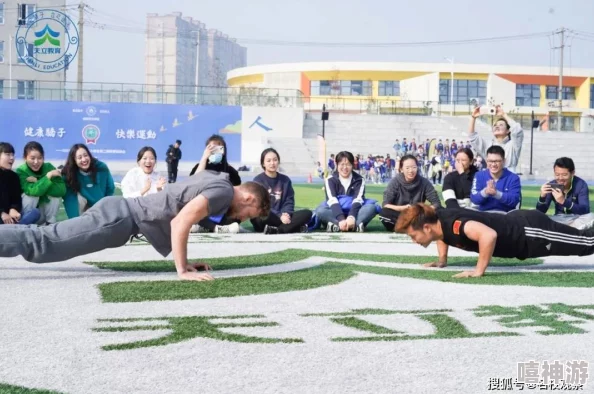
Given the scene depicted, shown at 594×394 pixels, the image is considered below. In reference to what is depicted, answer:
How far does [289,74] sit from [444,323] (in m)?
75.0

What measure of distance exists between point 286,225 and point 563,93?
71.0 metres

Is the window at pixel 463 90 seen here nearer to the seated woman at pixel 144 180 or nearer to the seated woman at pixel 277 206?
the seated woman at pixel 277 206

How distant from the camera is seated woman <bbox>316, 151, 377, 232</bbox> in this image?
12.4 meters

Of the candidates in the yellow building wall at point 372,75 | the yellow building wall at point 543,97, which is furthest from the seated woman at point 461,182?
the yellow building wall at point 543,97

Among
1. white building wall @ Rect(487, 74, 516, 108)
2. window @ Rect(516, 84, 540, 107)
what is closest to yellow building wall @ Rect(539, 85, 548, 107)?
window @ Rect(516, 84, 540, 107)

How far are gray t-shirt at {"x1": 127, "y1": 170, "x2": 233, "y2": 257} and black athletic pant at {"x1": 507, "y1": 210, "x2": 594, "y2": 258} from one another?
2587mm

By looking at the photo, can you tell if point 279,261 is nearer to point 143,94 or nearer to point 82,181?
point 82,181

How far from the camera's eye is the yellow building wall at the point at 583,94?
76.6m

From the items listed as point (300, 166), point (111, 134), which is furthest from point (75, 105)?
point (300, 166)

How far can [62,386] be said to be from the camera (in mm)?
3748

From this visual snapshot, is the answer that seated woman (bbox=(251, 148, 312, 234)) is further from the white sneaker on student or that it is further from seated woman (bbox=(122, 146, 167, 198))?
seated woman (bbox=(122, 146, 167, 198))

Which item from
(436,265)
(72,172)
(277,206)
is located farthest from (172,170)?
(436,265)

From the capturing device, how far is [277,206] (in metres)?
12.2

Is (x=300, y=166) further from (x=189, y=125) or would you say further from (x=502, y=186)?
(x=502, y=186)
